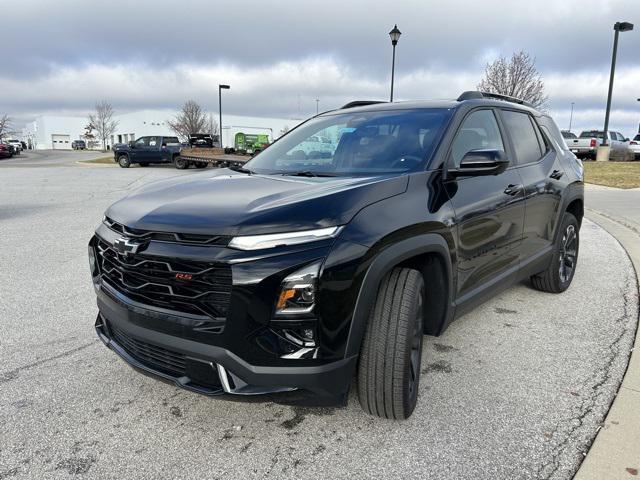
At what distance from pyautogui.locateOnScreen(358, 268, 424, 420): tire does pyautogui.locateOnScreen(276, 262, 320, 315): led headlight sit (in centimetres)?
44

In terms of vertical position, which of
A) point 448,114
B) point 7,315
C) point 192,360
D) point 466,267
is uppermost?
point 448,114

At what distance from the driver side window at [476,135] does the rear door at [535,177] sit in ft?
0.71

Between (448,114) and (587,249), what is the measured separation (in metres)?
4.60

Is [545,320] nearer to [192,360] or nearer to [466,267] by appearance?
[466,267]

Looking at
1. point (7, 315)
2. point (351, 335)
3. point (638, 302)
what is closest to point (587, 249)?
point (638, 302)

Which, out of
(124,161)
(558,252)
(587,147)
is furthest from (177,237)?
(587,147)

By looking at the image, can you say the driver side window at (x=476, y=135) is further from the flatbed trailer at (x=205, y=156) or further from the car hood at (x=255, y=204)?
the flatbed trailer at (x=205, y=156)

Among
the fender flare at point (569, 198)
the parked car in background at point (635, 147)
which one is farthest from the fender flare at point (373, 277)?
the parked car in background at point (635, 147)

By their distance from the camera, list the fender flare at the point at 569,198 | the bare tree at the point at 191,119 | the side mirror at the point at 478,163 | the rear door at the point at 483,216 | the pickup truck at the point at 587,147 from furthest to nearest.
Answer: the bare tree at the point at 191,119
the pickup truck at the point at 587,147
the fender flare at the point at 569,198
the rear door at the point at 483,216
the side mirror at the point at 478,163

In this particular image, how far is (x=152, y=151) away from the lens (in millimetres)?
27000

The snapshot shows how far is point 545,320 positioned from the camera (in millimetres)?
4039

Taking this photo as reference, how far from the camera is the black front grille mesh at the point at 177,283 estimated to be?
6.89ft

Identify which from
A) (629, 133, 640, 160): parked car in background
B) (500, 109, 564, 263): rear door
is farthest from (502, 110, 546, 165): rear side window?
(629, 133, 640, 160): parked car in background

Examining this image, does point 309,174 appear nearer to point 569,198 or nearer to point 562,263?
point 569,198
